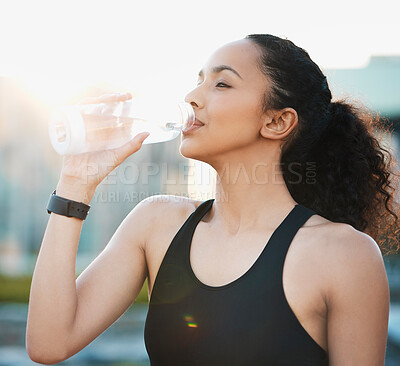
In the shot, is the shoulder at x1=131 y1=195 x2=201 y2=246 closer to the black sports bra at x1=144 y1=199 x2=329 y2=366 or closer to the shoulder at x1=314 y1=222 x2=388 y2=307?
the black sports bra at x1=144 y1=199 x2=329 y2=366

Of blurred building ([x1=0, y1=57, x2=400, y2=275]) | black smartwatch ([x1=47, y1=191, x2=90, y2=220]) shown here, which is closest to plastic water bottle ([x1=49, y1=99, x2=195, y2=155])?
black smartwatch ([x1=47, y1=191, x2=90, y2=220])

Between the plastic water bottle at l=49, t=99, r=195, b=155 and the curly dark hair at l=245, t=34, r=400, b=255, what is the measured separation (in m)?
0.35

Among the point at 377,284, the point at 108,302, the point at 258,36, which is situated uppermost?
the point at 258,36

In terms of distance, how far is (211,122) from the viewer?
5.15ft

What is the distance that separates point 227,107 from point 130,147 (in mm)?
320

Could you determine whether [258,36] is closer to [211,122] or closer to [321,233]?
[211,122]

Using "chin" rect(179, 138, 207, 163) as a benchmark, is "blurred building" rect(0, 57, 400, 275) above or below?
below

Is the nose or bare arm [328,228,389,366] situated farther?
the nose

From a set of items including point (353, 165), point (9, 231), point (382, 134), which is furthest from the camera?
point (9, 231)

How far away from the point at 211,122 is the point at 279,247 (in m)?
0.43

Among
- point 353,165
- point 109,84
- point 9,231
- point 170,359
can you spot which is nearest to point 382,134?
point 353,165

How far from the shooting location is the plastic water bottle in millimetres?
1383

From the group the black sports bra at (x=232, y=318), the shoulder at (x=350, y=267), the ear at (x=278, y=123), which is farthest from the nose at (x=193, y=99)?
the shoulder at (x=350, y=267)

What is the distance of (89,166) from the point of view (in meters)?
1.54
